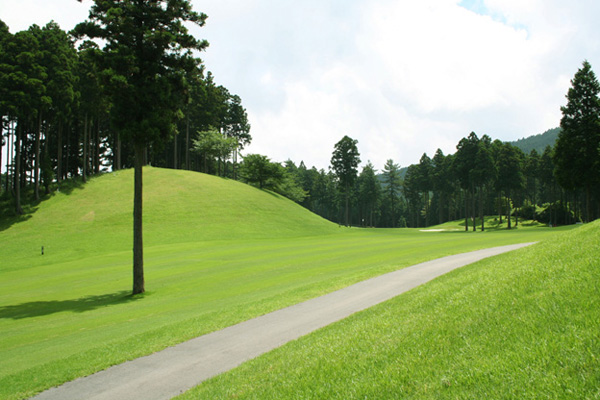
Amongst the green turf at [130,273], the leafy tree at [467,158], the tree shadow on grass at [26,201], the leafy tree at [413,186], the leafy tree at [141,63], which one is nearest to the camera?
the green turf at [130,273]

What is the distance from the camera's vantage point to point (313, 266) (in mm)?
23203

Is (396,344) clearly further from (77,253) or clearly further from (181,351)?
(77,253)

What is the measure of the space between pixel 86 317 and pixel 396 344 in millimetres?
14425

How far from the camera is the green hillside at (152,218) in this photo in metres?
41.6

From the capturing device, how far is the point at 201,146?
83.4m

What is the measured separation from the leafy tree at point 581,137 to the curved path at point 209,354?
45638mm

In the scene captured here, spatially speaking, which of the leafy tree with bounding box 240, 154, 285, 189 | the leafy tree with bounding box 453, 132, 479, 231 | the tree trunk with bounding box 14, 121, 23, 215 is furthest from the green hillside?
the leafy tree with bounding box 453, 132, 479, 231

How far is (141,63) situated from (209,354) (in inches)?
693

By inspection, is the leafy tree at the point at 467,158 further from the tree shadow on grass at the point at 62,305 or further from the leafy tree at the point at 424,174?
the tree shadow on grass at the point at 62,305

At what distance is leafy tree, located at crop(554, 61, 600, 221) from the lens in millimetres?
45125

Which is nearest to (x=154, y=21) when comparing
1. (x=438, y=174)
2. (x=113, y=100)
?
(x=113, y=100)

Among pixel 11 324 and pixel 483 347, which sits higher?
pixel 483 347

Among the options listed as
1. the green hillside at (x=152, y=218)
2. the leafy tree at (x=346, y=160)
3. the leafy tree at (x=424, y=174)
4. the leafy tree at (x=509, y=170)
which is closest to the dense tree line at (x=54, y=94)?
the green hillside at (x=152, y=218)

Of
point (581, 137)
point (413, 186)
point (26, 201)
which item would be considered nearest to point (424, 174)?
point (413, 186)
